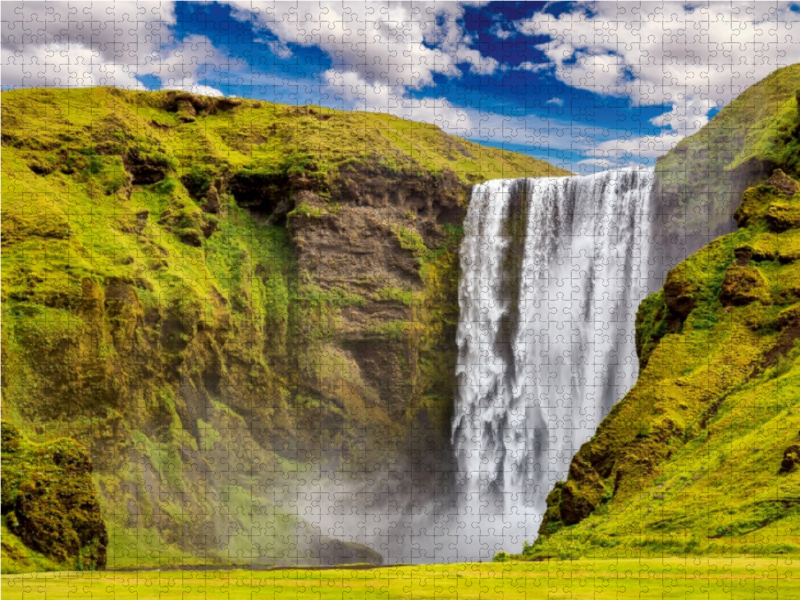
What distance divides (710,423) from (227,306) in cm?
3933

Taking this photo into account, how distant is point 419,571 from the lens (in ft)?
62.6

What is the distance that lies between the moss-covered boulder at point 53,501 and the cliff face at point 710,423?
46.3 feet

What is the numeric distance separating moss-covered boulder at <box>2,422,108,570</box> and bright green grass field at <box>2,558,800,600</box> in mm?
10333

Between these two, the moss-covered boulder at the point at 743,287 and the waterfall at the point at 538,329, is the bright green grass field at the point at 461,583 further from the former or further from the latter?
the waterfall at the point at 538,329

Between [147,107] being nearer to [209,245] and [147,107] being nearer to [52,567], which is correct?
[209,245]

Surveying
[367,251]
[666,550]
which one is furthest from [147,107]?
[666,550]

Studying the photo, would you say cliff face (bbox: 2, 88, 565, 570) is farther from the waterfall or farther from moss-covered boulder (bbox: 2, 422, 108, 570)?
moss-covered boulder (bbox: 2, 422, 108, 570)

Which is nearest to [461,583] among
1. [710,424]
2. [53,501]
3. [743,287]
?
[710,424]

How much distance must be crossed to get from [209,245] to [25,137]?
13422 mm

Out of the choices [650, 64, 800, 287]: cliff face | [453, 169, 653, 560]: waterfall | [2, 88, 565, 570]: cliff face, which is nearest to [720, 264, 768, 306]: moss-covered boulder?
[650, 64, 800, 287]: cliff face

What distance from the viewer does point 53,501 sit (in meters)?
30.0

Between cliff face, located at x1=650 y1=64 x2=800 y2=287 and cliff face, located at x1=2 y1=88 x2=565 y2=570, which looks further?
cliff face, located at x1=650 y1=64 x2=800 y2=287

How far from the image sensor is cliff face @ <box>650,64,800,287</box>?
52344 mm

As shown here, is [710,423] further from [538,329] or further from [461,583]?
[538,329]
